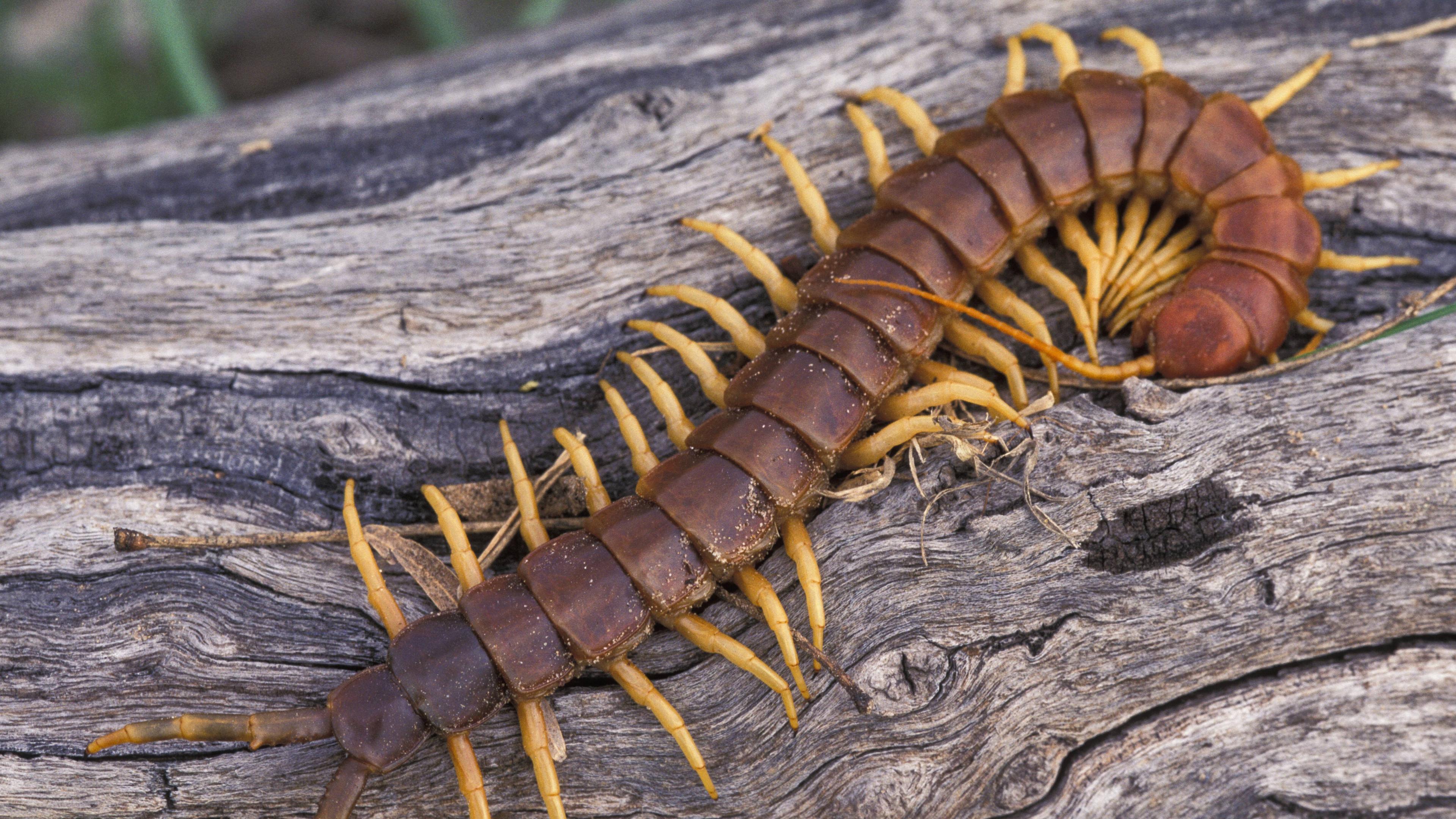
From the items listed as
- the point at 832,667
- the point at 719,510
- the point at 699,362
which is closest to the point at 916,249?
the point at 699,362

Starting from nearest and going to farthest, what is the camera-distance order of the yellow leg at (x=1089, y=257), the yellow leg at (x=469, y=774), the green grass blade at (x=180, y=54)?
the yellow leg at (x=469, y=774) < the yellow leg at (x=1089, y=257) < the green grass blade at (x=180, y=54)

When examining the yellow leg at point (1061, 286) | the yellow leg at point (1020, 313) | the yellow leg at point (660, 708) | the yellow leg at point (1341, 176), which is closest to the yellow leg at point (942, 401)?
the yellow leg at point (1020, 313)

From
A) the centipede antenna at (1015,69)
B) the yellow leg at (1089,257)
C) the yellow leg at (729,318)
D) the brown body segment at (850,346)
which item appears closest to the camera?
the brown body segment at (850,346)

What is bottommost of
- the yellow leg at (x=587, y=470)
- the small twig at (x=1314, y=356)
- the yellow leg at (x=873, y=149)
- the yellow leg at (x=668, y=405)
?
the small twig at (x=1314, y=356)

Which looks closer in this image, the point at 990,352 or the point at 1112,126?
the point at 990,352

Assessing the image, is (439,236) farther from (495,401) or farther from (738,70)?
(738,70)

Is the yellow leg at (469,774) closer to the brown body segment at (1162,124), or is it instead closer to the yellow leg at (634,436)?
the yellow leg at (634,436)

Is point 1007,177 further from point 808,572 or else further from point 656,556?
point 656,556
